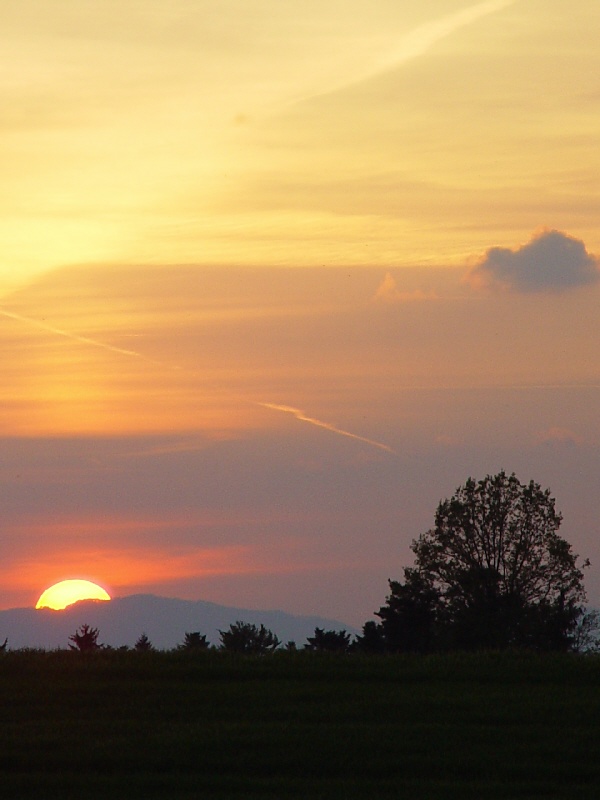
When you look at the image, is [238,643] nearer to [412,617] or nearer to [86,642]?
[412,617]

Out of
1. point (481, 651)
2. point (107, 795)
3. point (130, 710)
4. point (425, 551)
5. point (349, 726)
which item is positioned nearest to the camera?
point (107, 795)

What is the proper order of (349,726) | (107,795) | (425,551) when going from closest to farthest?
(107,795)
(349,726)
(425,551)

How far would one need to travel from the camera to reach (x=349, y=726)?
14.3 meters

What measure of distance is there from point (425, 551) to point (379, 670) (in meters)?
40.5

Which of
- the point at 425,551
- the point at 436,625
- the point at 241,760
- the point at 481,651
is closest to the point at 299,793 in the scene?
the point at 241,760

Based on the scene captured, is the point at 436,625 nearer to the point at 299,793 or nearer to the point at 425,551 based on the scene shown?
the point at 425,551

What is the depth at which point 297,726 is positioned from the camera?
14.3 meters

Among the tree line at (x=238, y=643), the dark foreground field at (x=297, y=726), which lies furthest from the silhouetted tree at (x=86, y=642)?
the dark foreground field at (x=297, y=726)

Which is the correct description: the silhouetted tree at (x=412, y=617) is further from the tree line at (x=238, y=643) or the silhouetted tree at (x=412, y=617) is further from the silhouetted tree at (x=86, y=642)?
the silhouetted tree at (x=86, y=642)

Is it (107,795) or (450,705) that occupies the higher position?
(450,705)

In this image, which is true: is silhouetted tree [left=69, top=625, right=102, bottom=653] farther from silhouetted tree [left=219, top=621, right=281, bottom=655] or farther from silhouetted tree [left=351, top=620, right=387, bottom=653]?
silhouetted tree [left=219, top=621, right=281, bottom=655]

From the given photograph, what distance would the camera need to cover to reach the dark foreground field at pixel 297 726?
1233 cm

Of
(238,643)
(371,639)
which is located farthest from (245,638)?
(371,639)

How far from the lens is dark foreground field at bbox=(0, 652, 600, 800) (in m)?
12.3
